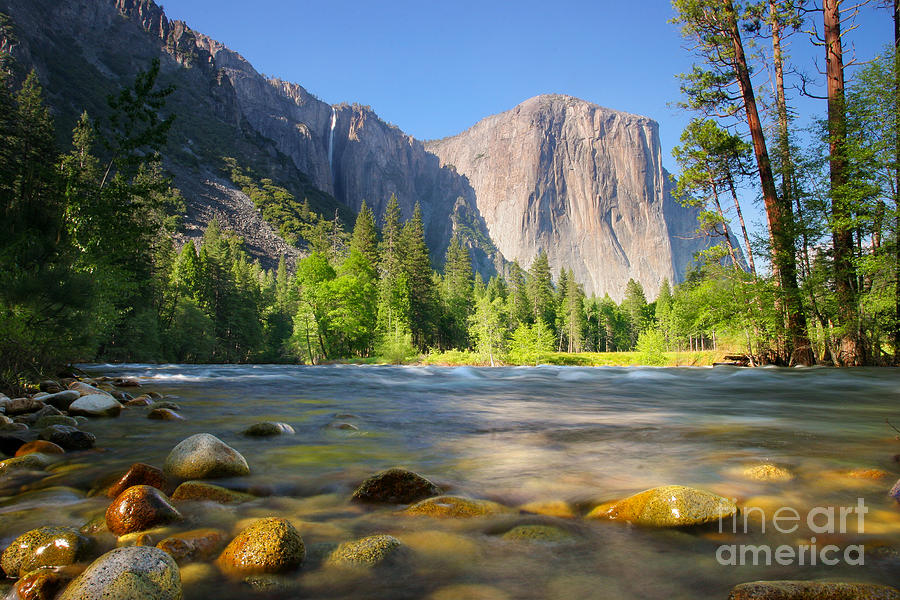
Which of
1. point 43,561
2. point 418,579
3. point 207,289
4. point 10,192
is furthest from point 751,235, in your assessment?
point 207,289

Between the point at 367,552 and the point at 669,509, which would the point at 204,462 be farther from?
the point at 669,509

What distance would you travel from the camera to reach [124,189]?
48.3 feet

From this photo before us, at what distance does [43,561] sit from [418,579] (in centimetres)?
194

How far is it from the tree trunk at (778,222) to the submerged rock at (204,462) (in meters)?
17.4

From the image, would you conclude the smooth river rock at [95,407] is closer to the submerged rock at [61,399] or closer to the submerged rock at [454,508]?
the submerged rock at [61,399]

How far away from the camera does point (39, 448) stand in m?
4.66

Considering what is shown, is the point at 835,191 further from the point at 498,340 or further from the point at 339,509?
the point at 498,340

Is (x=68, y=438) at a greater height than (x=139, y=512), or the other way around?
(x=139, y=512)

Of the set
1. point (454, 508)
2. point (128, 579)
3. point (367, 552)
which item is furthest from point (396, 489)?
point (128, 579)

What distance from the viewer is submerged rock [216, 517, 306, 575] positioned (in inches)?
92.2

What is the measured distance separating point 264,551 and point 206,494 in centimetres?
137

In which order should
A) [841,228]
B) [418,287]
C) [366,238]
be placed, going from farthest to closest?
[366,238]
[418,287]
[841,228]

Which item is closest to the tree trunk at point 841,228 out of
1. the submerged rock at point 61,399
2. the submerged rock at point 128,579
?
the submerged rock at point 128,579

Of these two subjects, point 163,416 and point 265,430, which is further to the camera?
point 163,416
